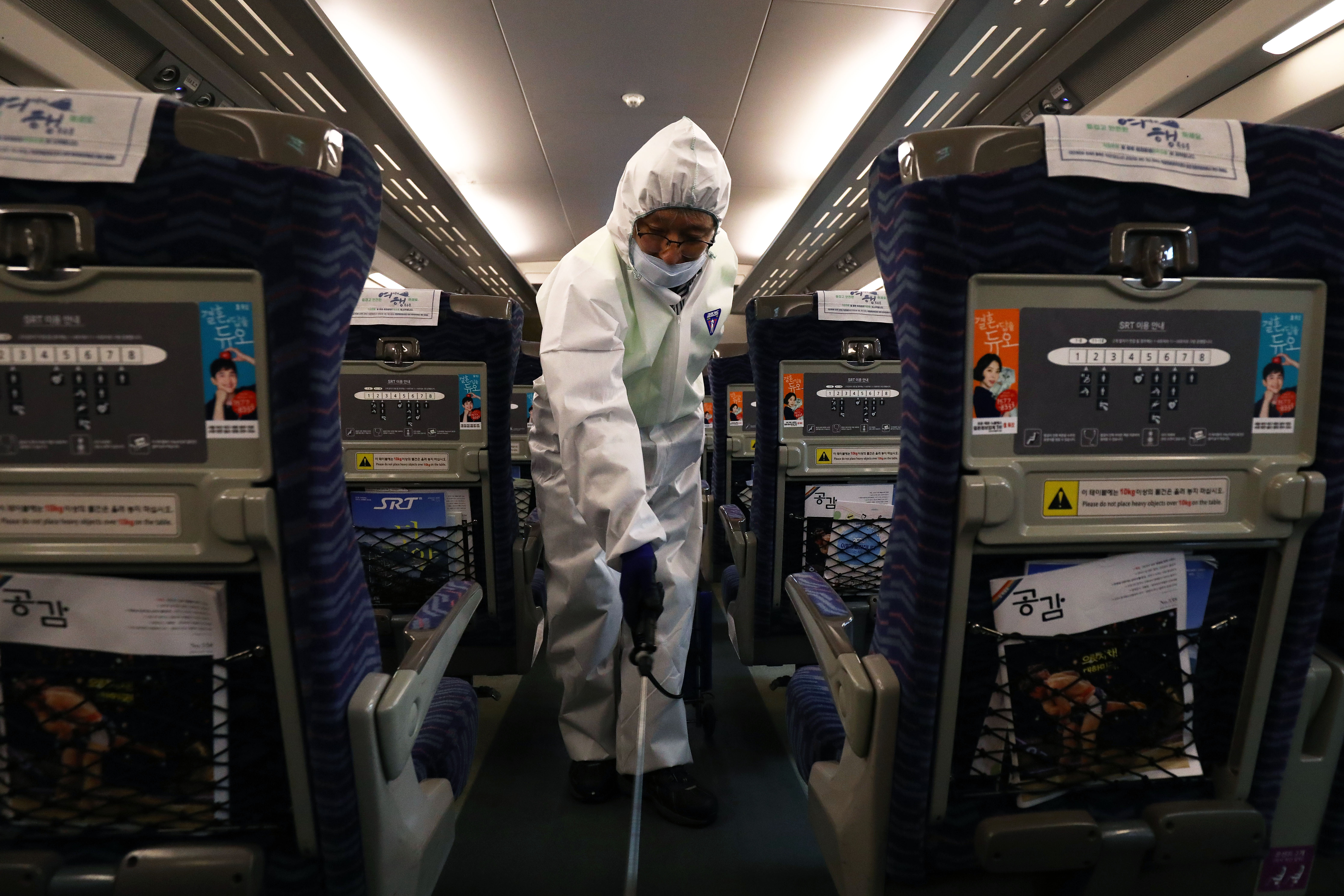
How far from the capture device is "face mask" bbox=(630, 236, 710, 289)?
1742 millimetres

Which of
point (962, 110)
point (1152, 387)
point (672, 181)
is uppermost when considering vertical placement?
point (962, 110)

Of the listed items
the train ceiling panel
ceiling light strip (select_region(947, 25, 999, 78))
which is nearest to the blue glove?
the train ceiling panel

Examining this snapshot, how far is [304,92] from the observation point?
385cm

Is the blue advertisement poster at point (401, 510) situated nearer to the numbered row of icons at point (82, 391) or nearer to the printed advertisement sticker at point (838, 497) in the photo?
the printed advertisement sticker at point (838, 497)

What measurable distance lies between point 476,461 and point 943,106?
12.6 feet

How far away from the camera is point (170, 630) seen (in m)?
0.85

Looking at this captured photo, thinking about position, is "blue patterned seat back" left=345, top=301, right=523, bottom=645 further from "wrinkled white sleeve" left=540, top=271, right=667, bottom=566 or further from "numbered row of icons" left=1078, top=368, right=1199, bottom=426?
"numbered row of icons" left=1078, top=368, right=1199, bottom=426

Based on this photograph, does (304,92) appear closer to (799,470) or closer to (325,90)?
(325,90)

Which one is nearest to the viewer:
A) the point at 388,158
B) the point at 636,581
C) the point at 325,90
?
the point at 636,581

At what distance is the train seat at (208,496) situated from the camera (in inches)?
28.4

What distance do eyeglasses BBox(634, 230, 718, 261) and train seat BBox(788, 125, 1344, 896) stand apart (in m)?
0.90

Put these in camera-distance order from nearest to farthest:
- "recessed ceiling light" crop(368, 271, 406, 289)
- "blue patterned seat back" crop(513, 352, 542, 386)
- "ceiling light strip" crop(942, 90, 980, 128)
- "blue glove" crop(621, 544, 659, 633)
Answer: "blue glove" crop(621, 544, 659, 633) → "blue patterned seat back" crop(513, 352, 542, 386) → "ceiling light strip" crop(942, 90, 980, 128) → "recessed ceiling light" crop(368, 271, 406, 289)

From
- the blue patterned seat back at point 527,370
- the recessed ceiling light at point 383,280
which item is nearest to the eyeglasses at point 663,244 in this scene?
the blue patterned seat back at point 527,370

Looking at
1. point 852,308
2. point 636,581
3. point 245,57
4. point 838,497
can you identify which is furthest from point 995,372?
point 245,57
